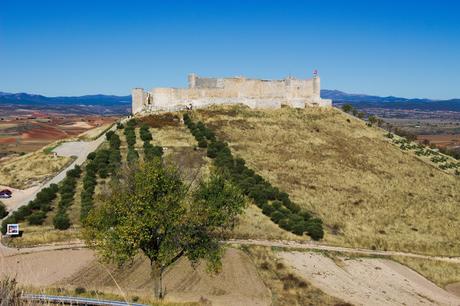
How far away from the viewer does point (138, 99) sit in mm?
81375

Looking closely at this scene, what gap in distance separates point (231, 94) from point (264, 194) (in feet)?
120

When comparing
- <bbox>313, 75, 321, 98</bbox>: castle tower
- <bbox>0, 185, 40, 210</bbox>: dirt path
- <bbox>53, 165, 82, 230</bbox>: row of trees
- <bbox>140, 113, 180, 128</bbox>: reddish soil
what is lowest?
<bbox>0, 185, 40, 210</bbox>: dirt path

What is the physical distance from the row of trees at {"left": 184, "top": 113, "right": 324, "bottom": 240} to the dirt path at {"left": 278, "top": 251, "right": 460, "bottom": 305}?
6.12 m

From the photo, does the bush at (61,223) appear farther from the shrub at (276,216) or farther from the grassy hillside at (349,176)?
the grassy hillside at (349,176)

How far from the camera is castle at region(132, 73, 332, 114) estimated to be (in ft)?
266

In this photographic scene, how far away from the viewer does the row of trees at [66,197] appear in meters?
39.6

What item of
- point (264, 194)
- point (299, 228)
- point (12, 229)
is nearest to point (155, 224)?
point (12, 229)

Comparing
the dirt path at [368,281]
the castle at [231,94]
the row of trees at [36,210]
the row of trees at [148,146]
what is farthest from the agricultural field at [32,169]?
the dirt path at [368,281]

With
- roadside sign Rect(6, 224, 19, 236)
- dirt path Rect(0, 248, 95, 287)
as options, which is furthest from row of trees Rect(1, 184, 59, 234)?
dirt path Rect(0, 248, 95, 287)

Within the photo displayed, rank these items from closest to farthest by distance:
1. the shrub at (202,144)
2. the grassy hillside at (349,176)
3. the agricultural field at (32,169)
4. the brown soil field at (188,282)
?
the brown soil field at (188,282), the grassy hillside at (349,176), the agricultural field at (32,169), the shrub at (202,144)

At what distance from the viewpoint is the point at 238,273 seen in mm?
32062

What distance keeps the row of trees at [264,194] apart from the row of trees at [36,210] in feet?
58.3

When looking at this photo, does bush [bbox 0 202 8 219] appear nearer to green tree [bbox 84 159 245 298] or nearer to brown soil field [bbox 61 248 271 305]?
brown soil field [bbox 61 248 271 305]

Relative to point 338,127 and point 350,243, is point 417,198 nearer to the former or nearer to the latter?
point 350,243
